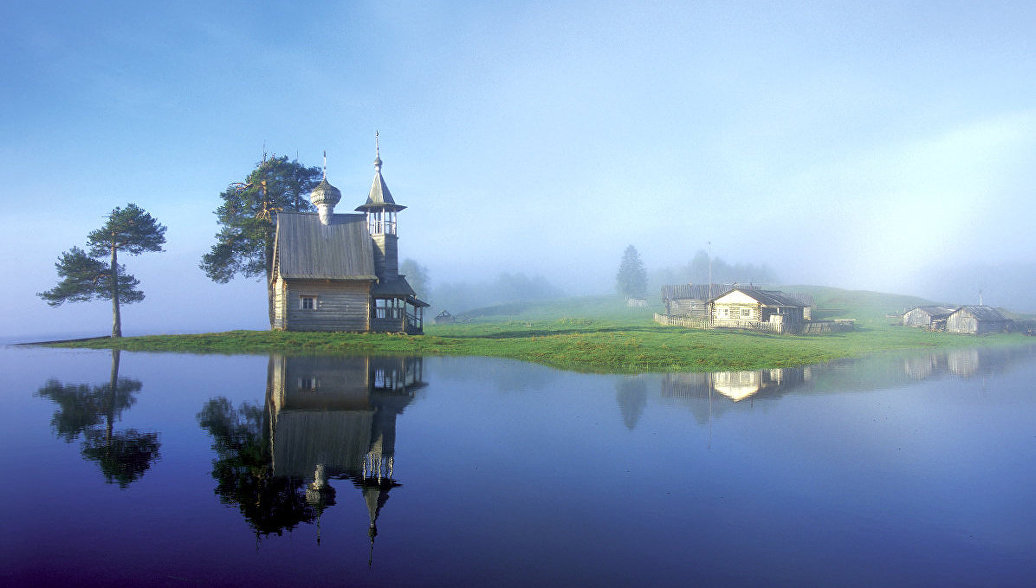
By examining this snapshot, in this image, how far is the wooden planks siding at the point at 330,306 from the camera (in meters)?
43.7

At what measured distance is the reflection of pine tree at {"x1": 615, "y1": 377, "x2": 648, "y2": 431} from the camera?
16.8 meters

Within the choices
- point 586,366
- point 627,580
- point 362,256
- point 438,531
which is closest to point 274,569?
point 438,531

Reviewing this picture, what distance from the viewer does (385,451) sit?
511 inches

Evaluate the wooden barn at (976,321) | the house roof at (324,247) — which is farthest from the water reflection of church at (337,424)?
the wooden barn at (976,321)

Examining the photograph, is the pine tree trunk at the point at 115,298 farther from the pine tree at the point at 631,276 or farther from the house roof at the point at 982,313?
the pine tree at the point at 631,276

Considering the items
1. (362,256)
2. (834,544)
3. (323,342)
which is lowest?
(834,544)

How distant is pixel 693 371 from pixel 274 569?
23.4m

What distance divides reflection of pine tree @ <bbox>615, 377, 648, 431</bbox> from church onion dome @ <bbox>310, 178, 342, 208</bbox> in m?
33.1

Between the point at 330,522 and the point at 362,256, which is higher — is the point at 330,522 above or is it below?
below

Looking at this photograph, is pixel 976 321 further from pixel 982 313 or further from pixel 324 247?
pixel 324 247

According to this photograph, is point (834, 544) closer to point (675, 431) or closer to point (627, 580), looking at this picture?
point (627, 580)

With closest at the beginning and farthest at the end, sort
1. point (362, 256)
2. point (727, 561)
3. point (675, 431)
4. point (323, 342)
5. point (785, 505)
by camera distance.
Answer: point (727, 561) → point (785, 505) → point (675, 431) → point (323, 342) → point (362, 256)


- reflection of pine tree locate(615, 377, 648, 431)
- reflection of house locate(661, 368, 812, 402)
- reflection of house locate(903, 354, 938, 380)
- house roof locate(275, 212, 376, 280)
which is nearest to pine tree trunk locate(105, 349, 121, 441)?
reflection of pine tree locate(615, 377, 648, 431)

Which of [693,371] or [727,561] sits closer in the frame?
[727,561]
